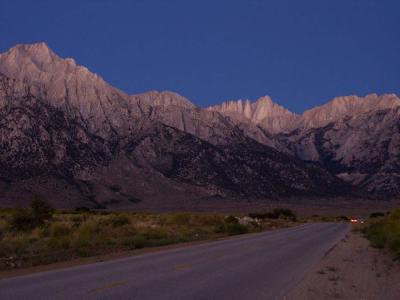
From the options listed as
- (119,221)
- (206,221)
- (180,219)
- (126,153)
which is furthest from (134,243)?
(126,153)

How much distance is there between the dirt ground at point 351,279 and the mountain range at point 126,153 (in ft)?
312

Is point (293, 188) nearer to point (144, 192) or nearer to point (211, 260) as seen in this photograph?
point (144, 192)

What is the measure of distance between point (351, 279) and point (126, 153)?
12721cm

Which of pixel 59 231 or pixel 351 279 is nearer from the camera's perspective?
pixel 351 279

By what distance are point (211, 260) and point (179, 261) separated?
1248 mm

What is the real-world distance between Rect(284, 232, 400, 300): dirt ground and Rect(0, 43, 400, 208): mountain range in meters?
95.1

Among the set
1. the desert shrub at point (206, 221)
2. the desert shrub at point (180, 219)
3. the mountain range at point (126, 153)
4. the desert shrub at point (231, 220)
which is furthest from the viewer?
the mountain range at point (126, 153)

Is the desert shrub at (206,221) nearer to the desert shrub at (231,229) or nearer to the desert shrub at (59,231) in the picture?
the desert shrub at (231,229)

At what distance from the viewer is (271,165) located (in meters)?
167

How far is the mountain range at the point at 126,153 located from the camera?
127 metres

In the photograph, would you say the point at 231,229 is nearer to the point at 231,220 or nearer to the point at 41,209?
the point at 231,220

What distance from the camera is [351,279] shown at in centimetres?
1802

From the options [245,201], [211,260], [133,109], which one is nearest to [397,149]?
[245,201]

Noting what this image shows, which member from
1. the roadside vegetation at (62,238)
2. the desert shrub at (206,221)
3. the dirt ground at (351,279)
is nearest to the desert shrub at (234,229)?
the roadside vegetation at (62,238)
